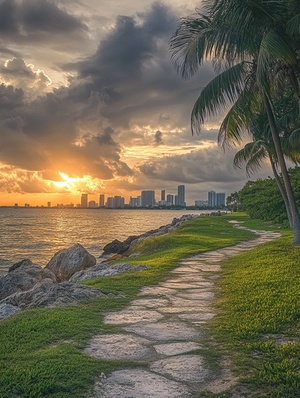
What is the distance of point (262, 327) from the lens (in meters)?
5.64

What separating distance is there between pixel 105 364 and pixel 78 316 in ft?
5.97

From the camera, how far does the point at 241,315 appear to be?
20.7ft

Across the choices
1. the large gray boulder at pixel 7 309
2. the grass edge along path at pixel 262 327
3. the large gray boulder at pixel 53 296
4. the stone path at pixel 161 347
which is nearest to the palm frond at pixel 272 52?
the grass edge along path at pixel 262 327

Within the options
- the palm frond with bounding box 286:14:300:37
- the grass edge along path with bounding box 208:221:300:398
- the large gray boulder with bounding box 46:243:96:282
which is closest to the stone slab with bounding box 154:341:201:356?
the grass edge along path with bounding box 208:221:300:398

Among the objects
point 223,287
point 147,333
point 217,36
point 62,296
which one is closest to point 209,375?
point 147,333

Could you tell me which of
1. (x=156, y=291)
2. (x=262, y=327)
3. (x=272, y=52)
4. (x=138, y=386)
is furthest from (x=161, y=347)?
(x=272, y=52)

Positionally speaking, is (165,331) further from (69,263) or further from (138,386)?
(69,263)

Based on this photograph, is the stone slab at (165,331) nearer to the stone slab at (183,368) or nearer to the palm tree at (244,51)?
the stone slab at (183,368)

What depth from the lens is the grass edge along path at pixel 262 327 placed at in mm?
4035

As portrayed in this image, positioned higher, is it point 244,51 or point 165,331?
point 244,51

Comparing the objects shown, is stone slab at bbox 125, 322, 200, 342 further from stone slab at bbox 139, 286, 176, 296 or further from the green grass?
stone slab at bbox 139, 286, 176, 296

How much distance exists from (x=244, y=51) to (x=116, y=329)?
838cm

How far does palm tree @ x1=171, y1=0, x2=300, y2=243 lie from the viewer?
→ 10266 millimetres

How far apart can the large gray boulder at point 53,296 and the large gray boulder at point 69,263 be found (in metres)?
11.0
